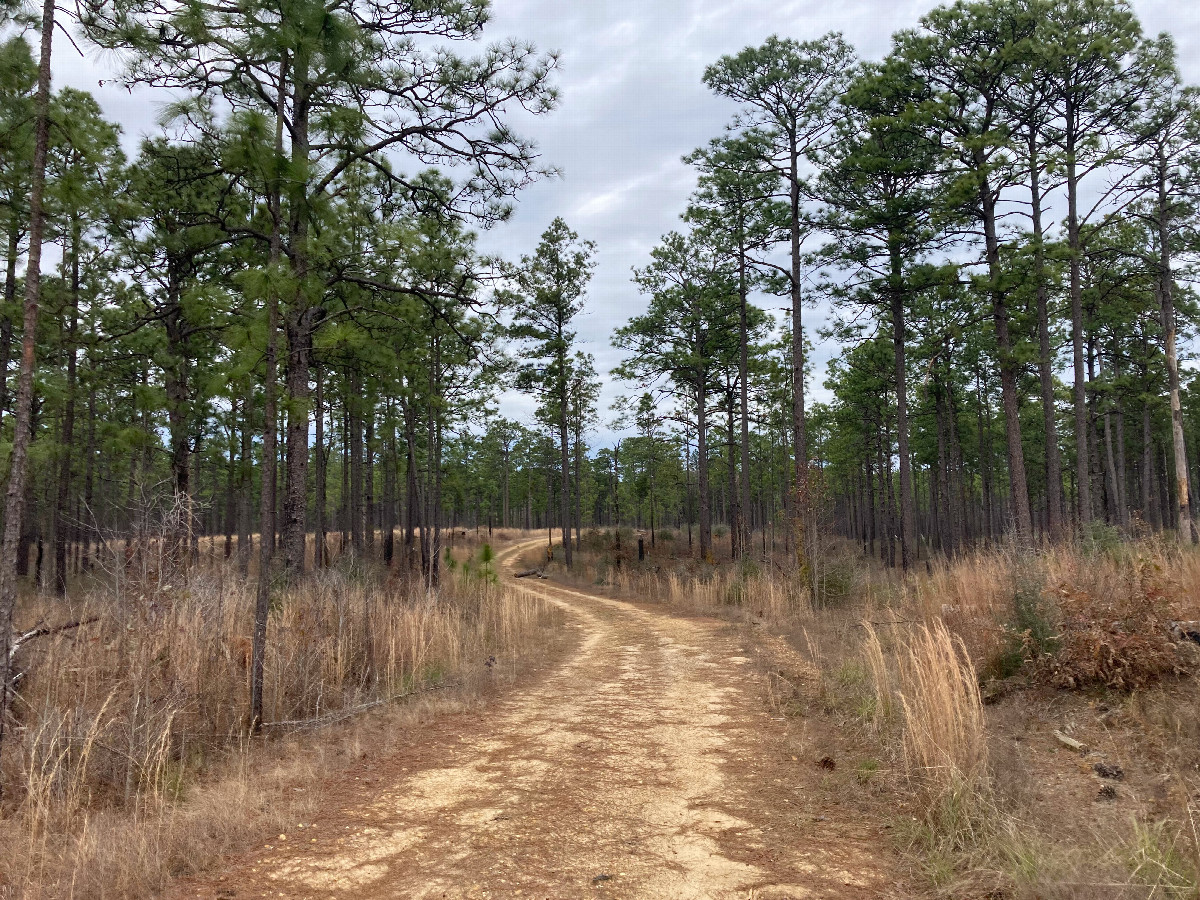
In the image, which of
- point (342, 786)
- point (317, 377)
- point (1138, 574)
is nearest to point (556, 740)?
point (342, 786)

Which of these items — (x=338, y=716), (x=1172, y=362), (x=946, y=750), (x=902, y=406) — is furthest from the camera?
(x=902, y=406)

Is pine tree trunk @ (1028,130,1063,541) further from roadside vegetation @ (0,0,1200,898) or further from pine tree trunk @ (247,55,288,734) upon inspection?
pine tree trunk @ (247,55,288,734)

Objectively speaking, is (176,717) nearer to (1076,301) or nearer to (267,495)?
(267,495)

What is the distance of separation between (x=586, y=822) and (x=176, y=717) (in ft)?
10.3

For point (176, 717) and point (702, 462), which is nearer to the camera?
point (176, 717)

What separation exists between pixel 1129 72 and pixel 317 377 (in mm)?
20583

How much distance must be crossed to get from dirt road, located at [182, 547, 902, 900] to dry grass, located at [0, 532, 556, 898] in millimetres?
463

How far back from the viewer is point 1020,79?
14.8 meters

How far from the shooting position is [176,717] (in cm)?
474

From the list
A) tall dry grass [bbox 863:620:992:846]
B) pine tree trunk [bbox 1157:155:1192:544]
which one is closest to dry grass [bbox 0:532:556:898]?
tall dry grass [bbox 863:620:992:846]

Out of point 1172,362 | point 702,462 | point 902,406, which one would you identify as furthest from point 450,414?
point 1172,362

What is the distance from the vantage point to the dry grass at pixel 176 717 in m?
3.23

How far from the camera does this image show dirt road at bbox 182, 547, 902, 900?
9.81 feet

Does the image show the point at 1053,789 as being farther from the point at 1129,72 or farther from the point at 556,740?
the point at 1129,72
